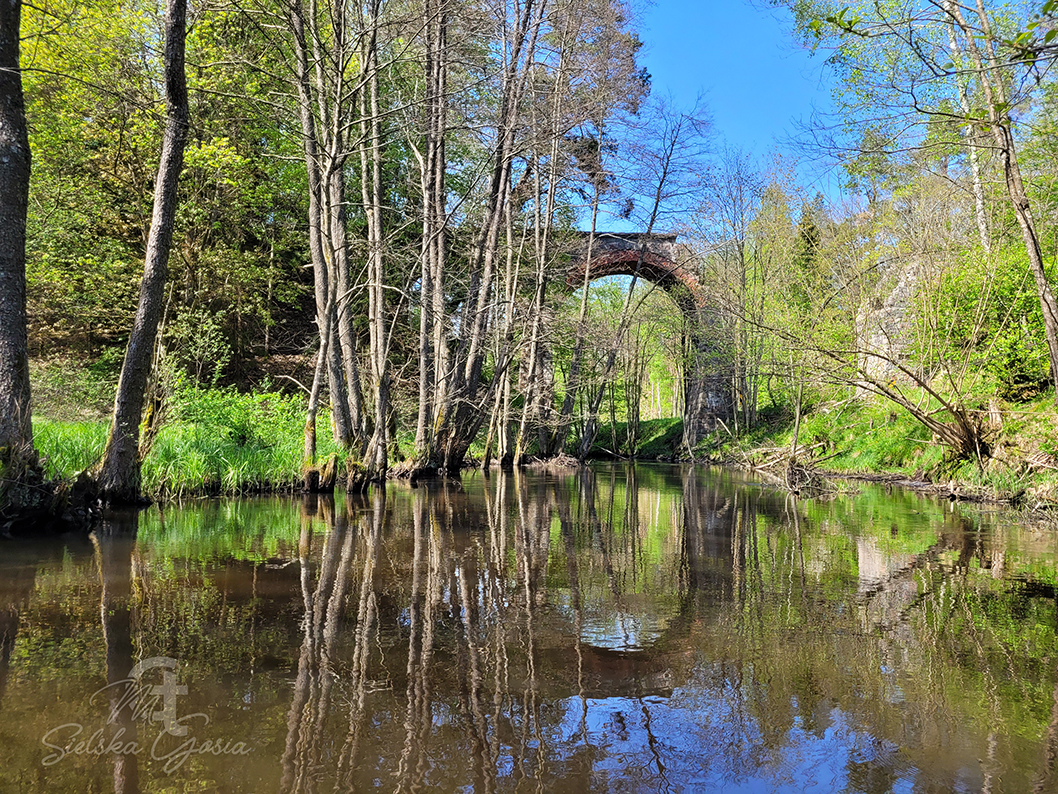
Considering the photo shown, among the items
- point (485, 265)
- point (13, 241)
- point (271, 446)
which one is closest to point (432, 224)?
point (485, 265)

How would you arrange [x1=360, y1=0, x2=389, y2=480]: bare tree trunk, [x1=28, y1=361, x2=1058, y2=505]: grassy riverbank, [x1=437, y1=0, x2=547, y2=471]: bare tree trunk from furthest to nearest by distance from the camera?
[x1=437, y1=0, x2=547, y2=471]: bare tree trunk → [x1=360, y1=0, x2=389, y2=480]: bare tree trunk → [x1=28, y1=361, x2=1058, y2=505]: grassy riverbank

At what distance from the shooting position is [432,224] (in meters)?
14.3

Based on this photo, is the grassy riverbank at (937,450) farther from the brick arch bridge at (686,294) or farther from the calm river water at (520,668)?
the brick arch bridge at (686,294)

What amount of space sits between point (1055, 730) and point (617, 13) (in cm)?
1778

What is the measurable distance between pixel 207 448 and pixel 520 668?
768 cm

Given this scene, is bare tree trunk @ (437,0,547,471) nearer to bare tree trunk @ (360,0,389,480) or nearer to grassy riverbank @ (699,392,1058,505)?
bare tree trunk @ (360,0,389,480)

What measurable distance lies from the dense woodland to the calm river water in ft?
8.92

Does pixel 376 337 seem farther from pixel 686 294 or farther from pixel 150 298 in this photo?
pixel 686 294

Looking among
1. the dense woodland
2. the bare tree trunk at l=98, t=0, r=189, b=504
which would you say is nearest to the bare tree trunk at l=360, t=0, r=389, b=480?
the dense woodland

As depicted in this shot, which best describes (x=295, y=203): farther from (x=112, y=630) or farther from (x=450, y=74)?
(x=112, y=630)

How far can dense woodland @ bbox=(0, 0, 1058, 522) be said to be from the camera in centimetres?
707

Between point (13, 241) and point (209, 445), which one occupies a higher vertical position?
point (13, 241)

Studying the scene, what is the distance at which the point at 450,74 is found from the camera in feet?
50.8

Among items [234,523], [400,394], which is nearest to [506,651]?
[234,523]
